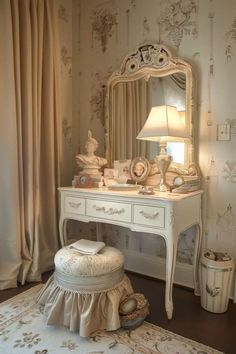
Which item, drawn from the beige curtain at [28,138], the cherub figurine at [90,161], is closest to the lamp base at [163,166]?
the cherub figurine at [90,161]

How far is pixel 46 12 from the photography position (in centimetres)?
243

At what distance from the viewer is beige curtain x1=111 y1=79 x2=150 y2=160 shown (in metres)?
2.37

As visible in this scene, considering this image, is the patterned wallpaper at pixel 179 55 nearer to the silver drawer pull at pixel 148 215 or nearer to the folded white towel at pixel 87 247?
the silver drawer pull at pixel 148 215

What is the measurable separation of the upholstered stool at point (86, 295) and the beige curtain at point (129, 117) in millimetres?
1005

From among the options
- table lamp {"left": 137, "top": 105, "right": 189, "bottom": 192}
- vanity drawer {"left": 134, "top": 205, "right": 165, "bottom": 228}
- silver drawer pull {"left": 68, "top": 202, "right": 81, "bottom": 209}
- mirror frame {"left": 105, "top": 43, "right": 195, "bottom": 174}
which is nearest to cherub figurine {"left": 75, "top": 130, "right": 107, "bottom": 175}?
mirror frame {"left": 105, "top": 43, "right": 195, "bottom": 174}

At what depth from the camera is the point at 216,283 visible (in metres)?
1.91

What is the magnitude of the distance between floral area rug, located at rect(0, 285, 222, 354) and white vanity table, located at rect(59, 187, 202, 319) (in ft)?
0.76

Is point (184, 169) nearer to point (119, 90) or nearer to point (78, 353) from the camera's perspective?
point (119, 90)

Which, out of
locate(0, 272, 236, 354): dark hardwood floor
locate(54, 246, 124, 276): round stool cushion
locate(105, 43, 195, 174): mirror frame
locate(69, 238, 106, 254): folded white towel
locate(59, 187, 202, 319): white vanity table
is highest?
locate(105, 43, 195, 174): mirror frame

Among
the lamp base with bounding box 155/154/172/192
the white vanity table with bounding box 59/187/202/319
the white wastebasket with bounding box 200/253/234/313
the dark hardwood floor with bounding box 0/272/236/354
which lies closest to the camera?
the dark hardwood floor with bounding box 0/272/236/354

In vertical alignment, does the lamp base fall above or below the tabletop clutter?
above

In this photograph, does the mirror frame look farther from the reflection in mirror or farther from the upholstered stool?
the upholstered stool

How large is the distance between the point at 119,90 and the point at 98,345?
190cm

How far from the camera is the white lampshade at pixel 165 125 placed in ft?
6.39
